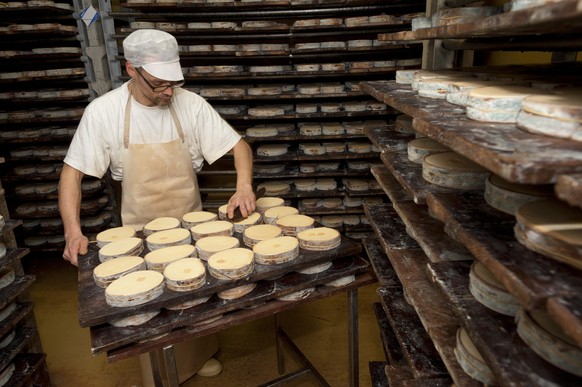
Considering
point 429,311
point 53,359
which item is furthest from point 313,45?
point 53,359

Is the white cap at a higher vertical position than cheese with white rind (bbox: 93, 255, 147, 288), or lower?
higher

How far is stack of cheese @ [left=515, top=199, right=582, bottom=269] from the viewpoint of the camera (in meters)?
0.83

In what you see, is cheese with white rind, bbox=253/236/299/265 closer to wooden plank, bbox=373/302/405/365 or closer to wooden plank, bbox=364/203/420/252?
wooden plank, bbox=364/203/420/252

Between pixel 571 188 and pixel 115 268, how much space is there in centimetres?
159

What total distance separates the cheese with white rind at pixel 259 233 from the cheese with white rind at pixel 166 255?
247 mm

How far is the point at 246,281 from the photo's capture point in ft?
5.36

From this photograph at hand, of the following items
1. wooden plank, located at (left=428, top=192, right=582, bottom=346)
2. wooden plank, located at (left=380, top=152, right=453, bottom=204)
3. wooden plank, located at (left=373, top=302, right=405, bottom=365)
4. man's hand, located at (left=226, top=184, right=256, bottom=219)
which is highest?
wooden plank, located at (left=428, top=192, right=582, bottom=346)

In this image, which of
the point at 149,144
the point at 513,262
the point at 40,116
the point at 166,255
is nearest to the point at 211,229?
the point at 166,255

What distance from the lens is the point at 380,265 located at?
2.12m

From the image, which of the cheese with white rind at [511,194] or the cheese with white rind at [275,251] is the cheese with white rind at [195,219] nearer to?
the cheese with white rind at [275,251]

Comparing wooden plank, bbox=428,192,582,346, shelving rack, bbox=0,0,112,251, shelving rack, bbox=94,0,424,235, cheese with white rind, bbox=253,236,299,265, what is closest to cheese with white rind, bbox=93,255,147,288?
cheese with white rind, bbox=253,236,299,265

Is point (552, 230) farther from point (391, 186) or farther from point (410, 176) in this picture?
point (391, 186)

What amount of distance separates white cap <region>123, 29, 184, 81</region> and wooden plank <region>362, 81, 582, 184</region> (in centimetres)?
133

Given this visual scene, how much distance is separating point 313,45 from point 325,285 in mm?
2540
